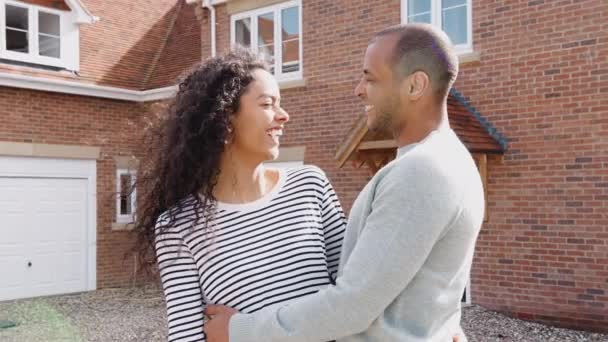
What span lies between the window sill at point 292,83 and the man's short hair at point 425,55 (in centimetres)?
907

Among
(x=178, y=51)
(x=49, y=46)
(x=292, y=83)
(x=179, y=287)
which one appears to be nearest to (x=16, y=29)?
(x=49, y=46)

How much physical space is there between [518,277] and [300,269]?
713 cm

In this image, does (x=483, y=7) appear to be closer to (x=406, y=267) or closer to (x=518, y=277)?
(x=518, y=277)

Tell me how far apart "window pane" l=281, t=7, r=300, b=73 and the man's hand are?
943cm

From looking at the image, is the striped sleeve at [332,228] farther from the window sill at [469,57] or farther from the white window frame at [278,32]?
the white window frame at [278,32]

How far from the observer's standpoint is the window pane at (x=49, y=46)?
1280 centimetres

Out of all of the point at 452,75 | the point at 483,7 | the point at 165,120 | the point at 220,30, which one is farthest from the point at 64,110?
the point at 452,75

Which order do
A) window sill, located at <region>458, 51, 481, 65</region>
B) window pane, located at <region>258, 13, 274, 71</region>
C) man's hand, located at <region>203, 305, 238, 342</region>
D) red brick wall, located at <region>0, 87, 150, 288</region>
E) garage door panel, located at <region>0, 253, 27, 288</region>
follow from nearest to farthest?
man's hand, located at <region>203, 305, 238, 342</region> < window sill, located at <region>458, 51, 481, 65</region> < window pane, located at <region>258, 13, 274, 71</region> < garage door panel, located at <region>0, 253, 27, 288</region> < red brick wall, located at <region>0, 87, 150, 288</region>

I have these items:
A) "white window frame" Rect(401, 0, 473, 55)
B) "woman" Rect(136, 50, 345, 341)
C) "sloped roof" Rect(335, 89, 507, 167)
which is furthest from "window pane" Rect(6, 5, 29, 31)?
"woman" Rect(136, 50, 345, 341)

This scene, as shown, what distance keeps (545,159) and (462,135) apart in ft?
3.60

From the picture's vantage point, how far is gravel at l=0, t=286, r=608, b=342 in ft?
26.0

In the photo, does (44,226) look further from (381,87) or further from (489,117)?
(381,87)

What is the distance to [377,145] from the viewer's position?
863 centimetres

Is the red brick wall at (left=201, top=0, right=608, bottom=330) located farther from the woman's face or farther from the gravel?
the woman's face
